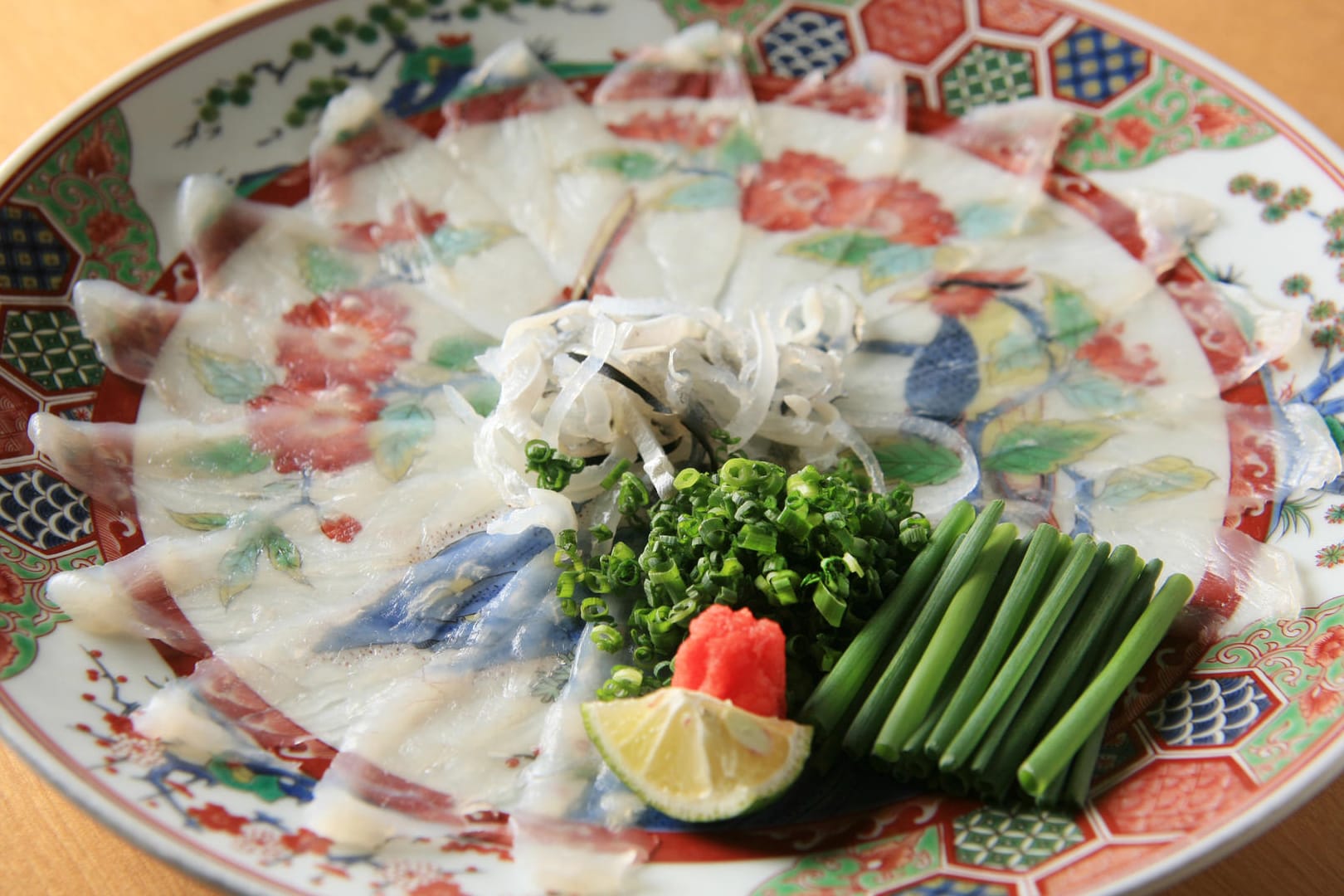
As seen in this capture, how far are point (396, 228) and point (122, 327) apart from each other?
28.5 inches

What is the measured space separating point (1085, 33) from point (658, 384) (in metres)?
1.85

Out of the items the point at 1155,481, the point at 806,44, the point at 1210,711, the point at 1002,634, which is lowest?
the point at 1210,711

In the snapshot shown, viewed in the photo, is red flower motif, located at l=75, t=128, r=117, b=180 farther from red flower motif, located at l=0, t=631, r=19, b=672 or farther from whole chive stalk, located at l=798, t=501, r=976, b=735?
whole chive stalk, located at l=798, t=501, r=976, b=735

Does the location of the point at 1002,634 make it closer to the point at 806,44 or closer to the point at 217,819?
the point at 217,819

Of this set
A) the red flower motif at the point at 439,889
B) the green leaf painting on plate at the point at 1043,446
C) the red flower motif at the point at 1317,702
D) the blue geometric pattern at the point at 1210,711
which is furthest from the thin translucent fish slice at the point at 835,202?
the red flower motif at the point at 439,889

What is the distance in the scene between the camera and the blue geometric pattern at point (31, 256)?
285 centimetres

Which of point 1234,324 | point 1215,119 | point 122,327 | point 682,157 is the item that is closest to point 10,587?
point 122,327

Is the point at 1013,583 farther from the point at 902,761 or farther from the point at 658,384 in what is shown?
the point at 658,384

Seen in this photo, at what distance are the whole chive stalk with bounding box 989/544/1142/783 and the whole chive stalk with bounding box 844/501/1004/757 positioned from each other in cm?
20

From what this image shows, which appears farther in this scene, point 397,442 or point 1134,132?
point 1134,132

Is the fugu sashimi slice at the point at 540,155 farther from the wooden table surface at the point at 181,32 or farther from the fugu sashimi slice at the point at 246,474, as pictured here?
the wooden table surface at the point at 181,32

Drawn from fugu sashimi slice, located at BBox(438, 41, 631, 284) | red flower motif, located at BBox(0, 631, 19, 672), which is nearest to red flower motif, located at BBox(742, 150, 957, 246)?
fugu sashimi slice, located at BBox(438, 41, 631, 284)

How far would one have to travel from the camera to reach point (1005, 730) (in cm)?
202

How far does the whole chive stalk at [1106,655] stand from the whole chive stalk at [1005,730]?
86 mm
